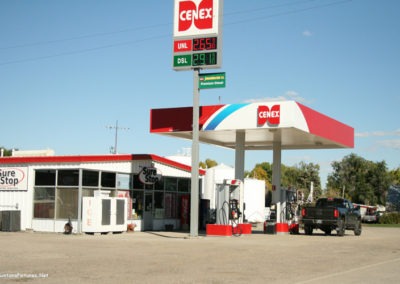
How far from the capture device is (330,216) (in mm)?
29922

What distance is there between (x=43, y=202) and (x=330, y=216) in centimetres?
1429

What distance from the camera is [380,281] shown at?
40.3 ft

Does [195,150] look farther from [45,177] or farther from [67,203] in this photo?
[45,177]

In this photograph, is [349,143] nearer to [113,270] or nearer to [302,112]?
[302,112]

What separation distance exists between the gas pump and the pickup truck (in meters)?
3.88

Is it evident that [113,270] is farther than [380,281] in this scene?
Yes

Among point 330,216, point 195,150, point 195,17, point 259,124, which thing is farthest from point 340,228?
point 195,17

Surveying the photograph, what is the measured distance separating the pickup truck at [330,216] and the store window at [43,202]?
41.2 ft

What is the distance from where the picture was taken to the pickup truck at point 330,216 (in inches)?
1177

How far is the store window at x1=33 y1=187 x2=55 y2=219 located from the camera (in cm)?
2958

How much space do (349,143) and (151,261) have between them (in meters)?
20.8

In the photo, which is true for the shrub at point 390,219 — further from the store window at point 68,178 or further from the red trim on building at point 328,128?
the store window at point 68,178

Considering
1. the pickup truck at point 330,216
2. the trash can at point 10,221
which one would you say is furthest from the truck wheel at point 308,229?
the trash can at point 10,221

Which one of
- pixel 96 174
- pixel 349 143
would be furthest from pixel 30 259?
pixel 349 143
